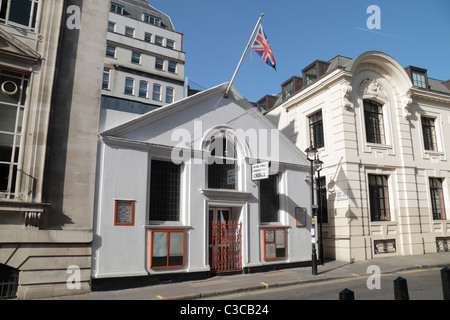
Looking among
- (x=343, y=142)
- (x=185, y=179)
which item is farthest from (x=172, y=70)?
(x=185, y=179)

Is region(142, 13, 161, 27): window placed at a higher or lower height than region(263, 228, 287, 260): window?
higher

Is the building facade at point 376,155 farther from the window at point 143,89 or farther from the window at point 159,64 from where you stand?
the window at point 159,64

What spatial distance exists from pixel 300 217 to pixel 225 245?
164 inches

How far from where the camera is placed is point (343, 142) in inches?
694

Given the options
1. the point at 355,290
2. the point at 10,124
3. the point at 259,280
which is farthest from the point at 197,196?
the point at 10,124

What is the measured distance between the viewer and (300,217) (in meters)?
15.0

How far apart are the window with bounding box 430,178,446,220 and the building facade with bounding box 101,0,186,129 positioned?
106ft

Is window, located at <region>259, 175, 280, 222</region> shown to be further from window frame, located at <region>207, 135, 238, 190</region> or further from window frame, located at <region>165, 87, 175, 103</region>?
window frame, located at <region>165, 87, 175, 103</region>

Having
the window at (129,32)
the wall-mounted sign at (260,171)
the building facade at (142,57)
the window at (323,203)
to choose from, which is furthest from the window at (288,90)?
the window at (129,32)

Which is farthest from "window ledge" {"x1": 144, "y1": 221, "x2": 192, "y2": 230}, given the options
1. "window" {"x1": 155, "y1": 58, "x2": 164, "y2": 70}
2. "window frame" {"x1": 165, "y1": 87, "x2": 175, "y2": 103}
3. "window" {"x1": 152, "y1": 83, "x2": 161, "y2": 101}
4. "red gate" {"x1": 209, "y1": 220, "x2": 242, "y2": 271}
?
"window" {"x1": 155, "y1": 58, "x2": 164, "y2": 70}

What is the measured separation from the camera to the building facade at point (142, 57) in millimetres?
44375

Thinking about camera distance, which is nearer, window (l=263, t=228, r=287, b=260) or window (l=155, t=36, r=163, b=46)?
window (l=263, t=228, r=287, b=260)

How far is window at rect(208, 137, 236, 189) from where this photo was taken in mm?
13391

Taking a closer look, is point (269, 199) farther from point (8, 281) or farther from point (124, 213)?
point (8, 281)
